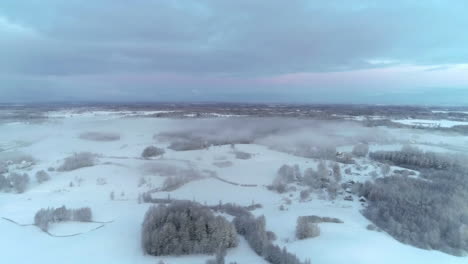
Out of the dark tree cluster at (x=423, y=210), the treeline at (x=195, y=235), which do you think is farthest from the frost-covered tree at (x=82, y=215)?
the dark tree cluster at (x=423, y=210)

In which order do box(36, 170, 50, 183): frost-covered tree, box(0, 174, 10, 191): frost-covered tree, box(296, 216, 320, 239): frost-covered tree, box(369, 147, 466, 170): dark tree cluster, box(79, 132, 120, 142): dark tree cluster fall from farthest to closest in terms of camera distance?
box(79, 132, 120, 142): dark tree cluster < box(369, 147, 466, 170): dark tree cluster < box(36, 170, 50, 183): frost-covered tree < box(0, 174, 10, 191): frost-covered tree < box(296, 216, 320, 239): frost-covered tree

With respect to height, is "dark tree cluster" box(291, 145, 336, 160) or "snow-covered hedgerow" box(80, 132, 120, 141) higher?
"snow-covered hedgerow" box(80, 132, 120, 141)

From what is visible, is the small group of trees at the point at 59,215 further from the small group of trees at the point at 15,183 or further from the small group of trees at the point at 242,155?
the small group of trees at the point at 242,155

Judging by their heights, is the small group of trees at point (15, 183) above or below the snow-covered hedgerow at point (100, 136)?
below

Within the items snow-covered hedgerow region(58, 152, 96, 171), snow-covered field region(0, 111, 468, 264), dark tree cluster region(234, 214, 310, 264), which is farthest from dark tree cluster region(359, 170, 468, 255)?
snow-covered hedgerow region(58, 152, 96, 171)

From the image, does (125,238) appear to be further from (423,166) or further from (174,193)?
(423,166)

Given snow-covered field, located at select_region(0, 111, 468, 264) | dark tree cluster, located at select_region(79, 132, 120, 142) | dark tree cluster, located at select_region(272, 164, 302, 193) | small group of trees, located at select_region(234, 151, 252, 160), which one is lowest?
snow-covered field, located at select_region(0, 111, 468, 264)

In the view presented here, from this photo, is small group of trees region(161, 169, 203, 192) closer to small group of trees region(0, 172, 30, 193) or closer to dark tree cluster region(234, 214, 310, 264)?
dark tree cluster region(234, 214, 310, 264)
